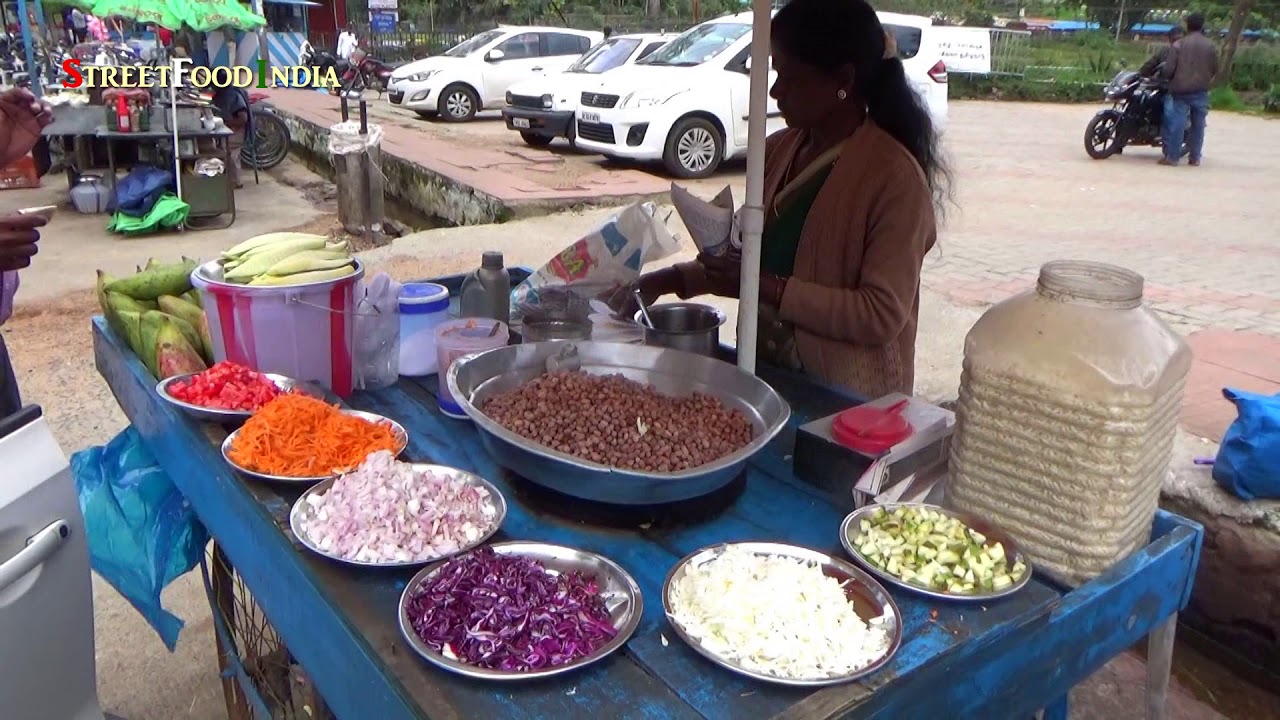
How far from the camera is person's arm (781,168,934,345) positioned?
1960mm

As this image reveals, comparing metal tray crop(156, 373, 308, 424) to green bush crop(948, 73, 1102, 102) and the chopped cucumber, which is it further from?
green bush crop(948, 73, 1102, 102)

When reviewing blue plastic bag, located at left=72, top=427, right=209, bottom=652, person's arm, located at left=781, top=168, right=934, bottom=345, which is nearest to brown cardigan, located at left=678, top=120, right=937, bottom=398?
person's arm, located at left=781, top=168, right=934, bottom=345

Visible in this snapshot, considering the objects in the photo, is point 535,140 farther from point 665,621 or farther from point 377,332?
point 665,621

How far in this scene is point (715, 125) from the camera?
9758mm

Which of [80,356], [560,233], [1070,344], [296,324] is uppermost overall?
[1070,344]

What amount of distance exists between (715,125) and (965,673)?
9101mm

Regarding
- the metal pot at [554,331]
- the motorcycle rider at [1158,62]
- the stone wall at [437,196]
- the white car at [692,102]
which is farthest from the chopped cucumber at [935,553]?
the motorcycle rider at [1158,62]

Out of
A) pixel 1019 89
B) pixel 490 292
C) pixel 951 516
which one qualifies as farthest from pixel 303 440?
pixel 1019 89

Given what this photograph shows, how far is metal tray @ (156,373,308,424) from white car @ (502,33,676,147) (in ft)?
31.1

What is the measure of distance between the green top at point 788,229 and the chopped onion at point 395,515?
112 centimetres

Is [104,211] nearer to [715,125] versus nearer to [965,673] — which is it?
[715,125]

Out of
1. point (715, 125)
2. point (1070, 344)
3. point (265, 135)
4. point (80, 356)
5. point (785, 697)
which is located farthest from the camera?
point (265, 135)

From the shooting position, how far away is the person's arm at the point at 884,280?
196 centimetres

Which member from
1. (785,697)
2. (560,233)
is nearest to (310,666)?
(785,697)
